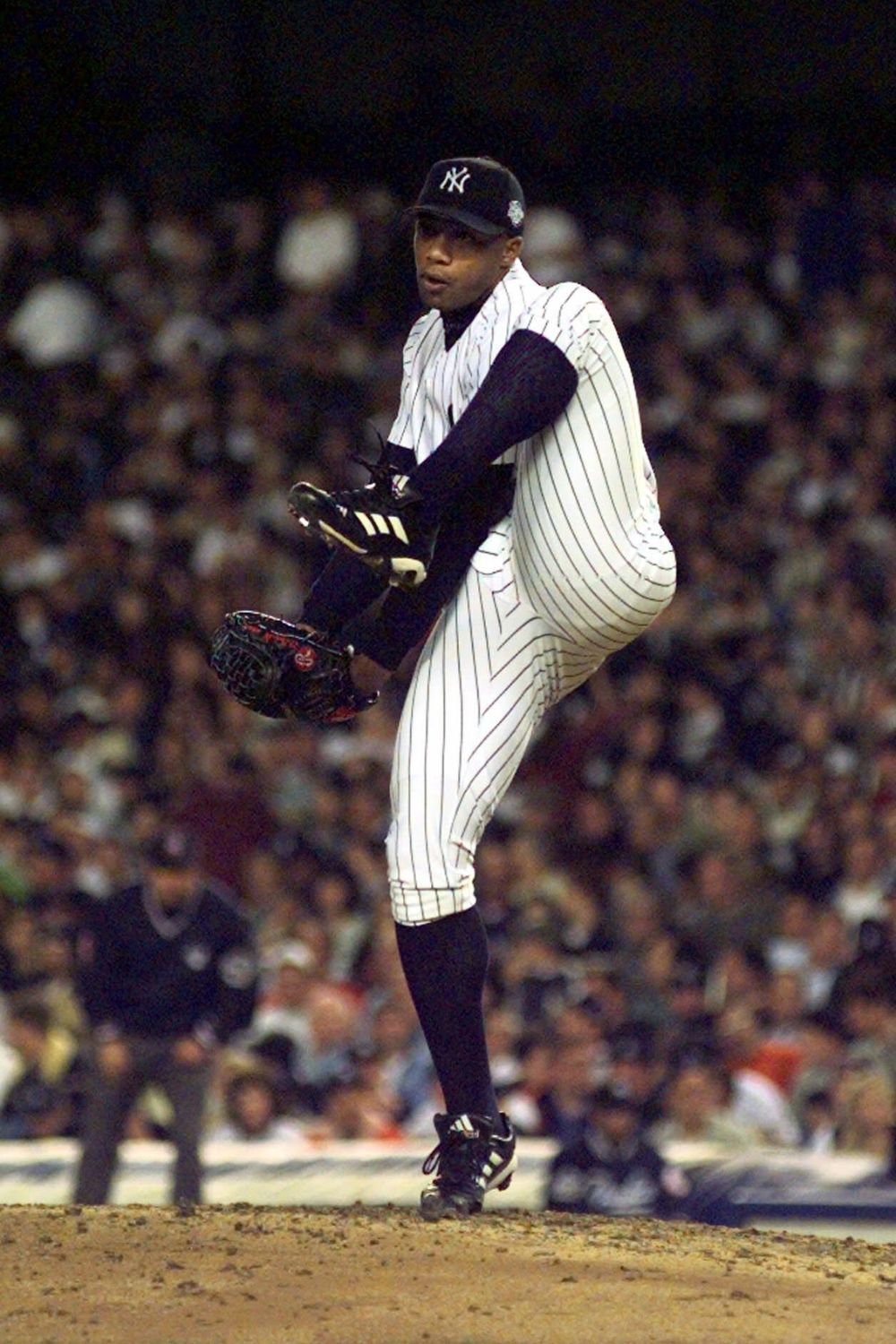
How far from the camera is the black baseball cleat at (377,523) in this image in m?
3.62

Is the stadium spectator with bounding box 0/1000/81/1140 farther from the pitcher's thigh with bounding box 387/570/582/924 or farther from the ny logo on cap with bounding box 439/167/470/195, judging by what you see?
the ny logo on cap with bounding box 439/167/470/195

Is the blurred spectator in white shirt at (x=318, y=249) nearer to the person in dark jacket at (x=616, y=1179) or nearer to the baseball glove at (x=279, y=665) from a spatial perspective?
the person in dark jacket at (x=616, y=1179)

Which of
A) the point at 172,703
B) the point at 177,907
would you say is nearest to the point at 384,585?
the point at 177,907

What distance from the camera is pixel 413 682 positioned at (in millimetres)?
4094

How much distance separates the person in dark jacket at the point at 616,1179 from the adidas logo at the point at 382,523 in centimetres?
342

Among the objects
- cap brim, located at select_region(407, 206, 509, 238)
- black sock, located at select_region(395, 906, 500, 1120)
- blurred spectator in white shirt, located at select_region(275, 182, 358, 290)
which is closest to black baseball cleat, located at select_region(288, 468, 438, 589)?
cap brim, located at select_region(407, 206, 509, 238)

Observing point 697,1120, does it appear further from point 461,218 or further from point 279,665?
point 461,218

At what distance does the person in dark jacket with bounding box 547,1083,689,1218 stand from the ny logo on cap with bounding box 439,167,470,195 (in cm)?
355

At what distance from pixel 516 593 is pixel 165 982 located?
12.1 feet

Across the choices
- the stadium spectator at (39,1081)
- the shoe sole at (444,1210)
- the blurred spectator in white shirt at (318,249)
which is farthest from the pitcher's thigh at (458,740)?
the blurred spectator in white shirt at (318,249)

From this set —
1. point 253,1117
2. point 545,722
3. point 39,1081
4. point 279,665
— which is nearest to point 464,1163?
point 279,665

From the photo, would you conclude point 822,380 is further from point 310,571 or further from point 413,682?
point 413,682

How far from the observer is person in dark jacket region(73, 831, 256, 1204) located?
7.30 meters

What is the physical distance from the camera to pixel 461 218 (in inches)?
156
